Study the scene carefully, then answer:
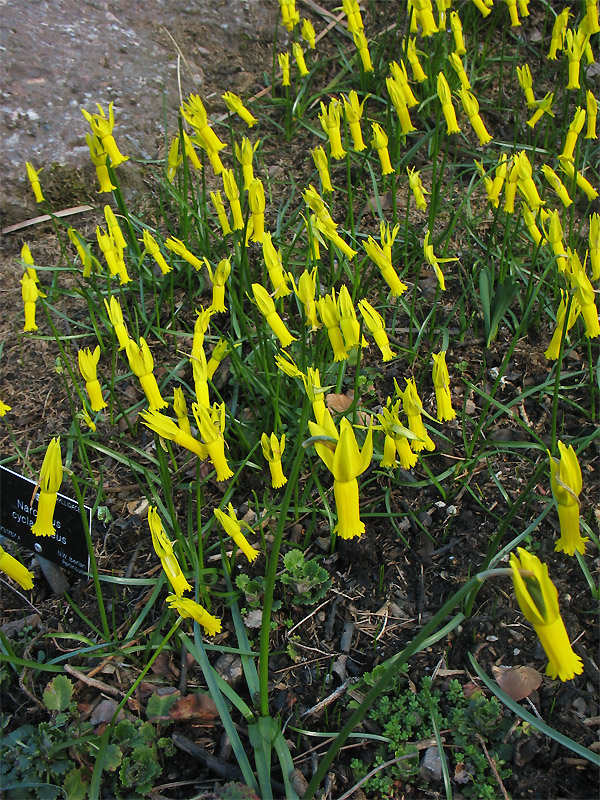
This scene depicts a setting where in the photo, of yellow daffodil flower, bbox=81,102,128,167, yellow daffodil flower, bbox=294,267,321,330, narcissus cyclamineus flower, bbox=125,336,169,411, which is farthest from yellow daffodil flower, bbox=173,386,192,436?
yellow daffodil flower, bbox=81,102,128,167

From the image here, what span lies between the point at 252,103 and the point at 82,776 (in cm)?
373

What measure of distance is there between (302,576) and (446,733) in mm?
629

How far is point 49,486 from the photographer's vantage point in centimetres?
194

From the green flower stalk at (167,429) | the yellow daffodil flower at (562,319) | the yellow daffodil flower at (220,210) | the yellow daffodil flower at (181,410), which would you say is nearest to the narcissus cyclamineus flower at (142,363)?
the yellow daffodil flower at (181,410)

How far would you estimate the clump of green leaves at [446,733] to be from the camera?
1883 millimetres

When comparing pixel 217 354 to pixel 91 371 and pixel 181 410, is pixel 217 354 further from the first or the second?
pixel 91 371

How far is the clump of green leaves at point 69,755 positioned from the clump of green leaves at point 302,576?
0.56 m

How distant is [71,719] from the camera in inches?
82.0

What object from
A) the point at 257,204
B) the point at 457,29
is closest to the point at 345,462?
the point at 257,204

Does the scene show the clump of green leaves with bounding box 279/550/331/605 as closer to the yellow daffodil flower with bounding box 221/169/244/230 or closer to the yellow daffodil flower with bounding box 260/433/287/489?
the yellow daffodil flower with bounding box 260/433/287/489

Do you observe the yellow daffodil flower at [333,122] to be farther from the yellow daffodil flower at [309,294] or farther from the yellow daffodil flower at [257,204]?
the yellow daffodil flower at [309,294]

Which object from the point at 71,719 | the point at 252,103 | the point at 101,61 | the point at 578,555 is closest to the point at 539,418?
the point at 578,555

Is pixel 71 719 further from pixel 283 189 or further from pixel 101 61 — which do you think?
pixel 101 61

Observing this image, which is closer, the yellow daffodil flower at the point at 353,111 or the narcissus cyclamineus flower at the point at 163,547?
the narcissus cyclamineus flower at the point at 163,547
